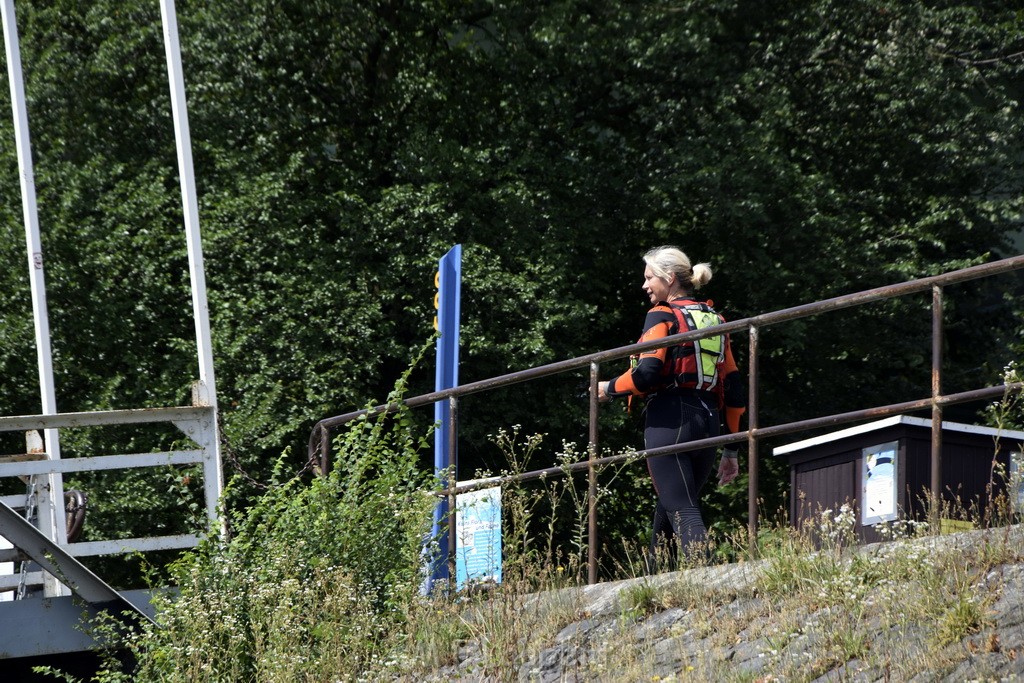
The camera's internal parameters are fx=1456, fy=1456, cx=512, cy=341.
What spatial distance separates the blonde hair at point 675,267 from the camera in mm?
6426

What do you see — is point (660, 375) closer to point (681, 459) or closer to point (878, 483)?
point (681, 459)

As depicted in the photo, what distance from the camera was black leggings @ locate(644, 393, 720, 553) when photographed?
628cm

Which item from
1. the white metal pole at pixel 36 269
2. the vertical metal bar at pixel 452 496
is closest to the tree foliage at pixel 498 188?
the white metal pole at pixel 36 269

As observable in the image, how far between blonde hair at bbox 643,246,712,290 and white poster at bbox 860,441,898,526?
1.09 m

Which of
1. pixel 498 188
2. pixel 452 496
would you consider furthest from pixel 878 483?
pixel 498 188

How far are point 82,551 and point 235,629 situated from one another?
2282mm

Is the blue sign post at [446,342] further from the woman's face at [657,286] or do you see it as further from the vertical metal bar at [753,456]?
the vertical metal bar at [753,456]

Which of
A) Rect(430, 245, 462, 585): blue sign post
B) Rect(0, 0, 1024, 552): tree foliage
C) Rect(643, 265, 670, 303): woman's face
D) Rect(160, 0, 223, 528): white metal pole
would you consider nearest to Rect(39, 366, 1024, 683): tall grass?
Rect(430, 245, 462, 585): blue sign post

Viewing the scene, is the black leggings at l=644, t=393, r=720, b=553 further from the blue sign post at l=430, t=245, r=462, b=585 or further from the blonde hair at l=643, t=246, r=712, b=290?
the blue sign post at l=430, t=245, r=462, b=585

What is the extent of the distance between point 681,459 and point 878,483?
93 cm

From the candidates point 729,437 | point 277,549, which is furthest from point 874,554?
point 277,549

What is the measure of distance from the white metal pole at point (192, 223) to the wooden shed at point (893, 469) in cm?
390

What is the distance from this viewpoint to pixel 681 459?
6340 mm

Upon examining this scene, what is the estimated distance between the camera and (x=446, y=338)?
28.3ft
